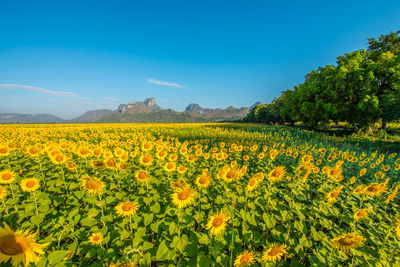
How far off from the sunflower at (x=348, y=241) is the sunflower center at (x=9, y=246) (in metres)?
3.18

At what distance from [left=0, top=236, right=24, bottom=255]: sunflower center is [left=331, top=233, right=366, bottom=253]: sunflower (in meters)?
3.18

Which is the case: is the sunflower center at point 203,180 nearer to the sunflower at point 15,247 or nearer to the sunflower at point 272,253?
the sunflower at point 272,253

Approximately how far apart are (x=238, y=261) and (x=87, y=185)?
2726mm

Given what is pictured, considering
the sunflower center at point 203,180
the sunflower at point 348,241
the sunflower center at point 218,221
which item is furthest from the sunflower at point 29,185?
the sunflower at point 348,241

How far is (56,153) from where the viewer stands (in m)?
3.88

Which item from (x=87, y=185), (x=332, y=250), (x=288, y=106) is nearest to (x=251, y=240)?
→ (x=332, y=250)

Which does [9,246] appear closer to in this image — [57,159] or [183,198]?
[183,198]

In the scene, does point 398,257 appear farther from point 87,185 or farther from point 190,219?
point 87,185

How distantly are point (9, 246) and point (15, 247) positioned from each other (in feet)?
0.13

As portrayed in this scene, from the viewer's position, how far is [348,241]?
68.0 inches

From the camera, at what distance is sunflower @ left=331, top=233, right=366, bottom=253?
1.70 metres

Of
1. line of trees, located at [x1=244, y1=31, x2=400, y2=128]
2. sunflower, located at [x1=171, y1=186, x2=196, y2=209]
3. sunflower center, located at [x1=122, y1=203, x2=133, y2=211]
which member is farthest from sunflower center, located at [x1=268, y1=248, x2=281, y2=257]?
line of trees, located at [x1=244, y1=31, x2=400, y2=128]

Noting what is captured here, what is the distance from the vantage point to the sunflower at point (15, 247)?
1.22 meters

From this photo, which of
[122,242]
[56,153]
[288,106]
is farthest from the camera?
[288,106]
